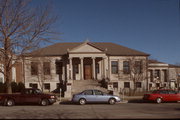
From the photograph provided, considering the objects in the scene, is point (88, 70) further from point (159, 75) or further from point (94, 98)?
point (159, 75)

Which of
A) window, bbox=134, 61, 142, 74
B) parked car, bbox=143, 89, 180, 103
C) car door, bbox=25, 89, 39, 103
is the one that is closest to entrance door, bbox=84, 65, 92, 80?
window, bbox=134, 61, 142, 74

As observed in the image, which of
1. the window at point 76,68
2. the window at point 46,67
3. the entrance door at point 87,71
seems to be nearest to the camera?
the window at point 46,67

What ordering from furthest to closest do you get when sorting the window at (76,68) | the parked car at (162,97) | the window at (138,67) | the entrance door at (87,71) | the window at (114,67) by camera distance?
the window at (114,67), the entrance door at (87,71), the window at (76,68), the window at (138,67), the parked car at (162,97)

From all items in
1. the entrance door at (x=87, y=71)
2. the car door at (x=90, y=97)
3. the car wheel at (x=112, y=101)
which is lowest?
the car wheel at (x=112, y=101)

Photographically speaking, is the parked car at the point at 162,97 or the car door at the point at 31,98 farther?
the parked car at the point at 162,97

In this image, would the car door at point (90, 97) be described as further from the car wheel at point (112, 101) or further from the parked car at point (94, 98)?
the car wheel at point (112, 101)

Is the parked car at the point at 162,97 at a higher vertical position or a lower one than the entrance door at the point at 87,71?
lower

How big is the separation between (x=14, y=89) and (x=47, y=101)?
12.2m

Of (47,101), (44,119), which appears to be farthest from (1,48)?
(44,119)

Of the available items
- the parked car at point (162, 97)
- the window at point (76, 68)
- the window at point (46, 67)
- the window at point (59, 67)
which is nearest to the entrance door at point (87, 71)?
the window at point (76, 68)

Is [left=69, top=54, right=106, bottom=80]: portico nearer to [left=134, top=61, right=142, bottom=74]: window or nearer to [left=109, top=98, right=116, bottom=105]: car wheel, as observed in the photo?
[left=134, top=61, right=142, bottom=74]: window

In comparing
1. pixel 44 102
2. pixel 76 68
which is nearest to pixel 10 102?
pixel 44 102

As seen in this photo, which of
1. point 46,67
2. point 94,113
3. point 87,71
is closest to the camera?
point 94,113

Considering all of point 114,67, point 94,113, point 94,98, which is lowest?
point 94,113
